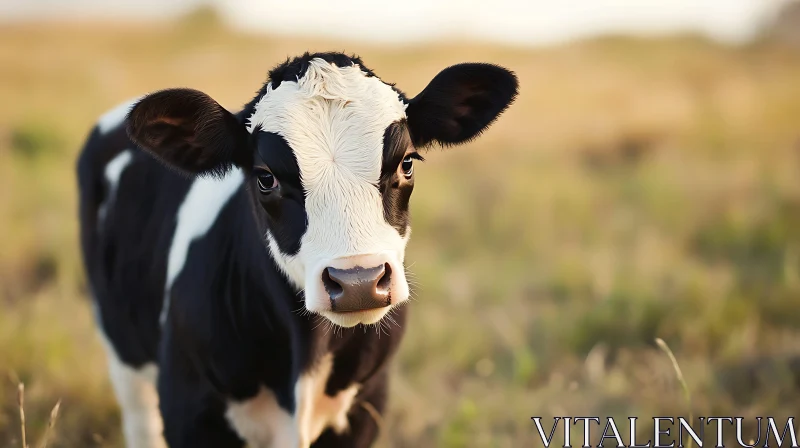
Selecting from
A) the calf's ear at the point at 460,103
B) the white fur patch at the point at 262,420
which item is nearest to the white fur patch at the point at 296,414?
the white fur patch at the point at 262,420

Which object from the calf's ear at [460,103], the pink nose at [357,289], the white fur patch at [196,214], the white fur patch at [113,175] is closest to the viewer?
the pink nose at [357,289]

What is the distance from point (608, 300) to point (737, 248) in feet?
7.61

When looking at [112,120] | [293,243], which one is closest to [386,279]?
[293,243]

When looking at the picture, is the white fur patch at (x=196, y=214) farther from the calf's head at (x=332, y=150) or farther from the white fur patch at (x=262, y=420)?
the white fur patch at (x=262, y=420)

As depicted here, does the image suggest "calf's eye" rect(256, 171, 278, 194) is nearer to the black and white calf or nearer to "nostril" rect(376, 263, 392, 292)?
the black and white calf

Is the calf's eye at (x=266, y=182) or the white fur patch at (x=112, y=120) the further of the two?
the white fur patch at (x=112, y=120)

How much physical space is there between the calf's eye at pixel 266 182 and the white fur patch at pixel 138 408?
5.80 feet

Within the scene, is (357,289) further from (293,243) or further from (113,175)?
(113,175)

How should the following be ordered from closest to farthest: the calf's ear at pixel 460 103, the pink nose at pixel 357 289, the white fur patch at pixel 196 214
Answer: the pink nose at pixel 357 289 → the calf's ear at pixel 460 103 → the white fur patch at pixel 196 214

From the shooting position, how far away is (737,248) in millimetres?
7988

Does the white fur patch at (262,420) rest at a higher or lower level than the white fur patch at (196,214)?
lower

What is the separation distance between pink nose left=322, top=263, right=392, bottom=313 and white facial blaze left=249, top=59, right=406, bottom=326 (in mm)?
62

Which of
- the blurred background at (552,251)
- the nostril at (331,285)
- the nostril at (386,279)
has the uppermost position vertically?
the nostril at (386,279)

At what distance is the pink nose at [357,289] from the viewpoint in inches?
99.1
